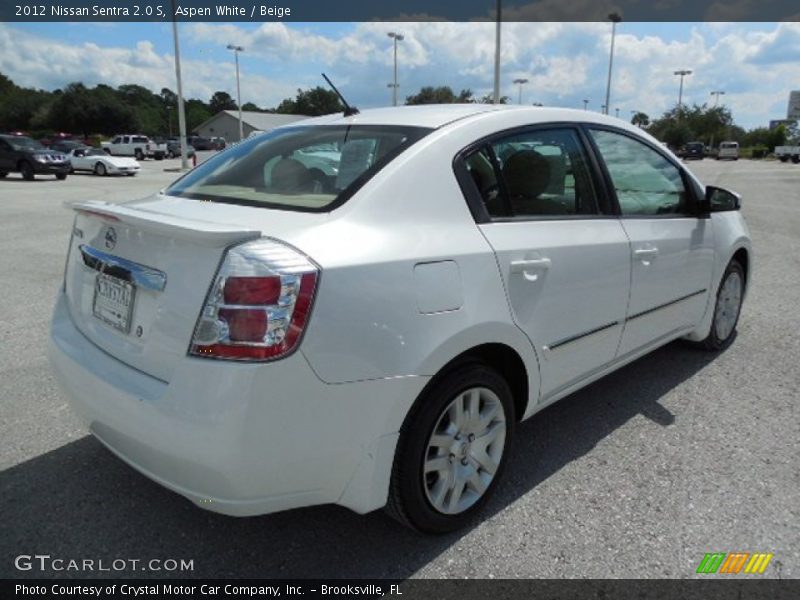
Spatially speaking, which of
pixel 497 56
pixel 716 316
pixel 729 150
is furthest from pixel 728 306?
pixel 729 150

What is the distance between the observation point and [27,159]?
2362 cm

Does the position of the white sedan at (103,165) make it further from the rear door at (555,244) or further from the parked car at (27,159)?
the rear door at (555,244)

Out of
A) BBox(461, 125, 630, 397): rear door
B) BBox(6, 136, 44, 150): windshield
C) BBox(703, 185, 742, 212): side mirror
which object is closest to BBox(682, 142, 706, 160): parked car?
BBox(6, 136, 44, 150): windshield

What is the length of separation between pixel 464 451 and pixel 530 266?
807mm

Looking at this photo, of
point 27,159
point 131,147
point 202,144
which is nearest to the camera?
point 27,159

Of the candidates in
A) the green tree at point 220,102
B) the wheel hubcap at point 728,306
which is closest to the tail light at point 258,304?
the wheel hubcap at point 728,306

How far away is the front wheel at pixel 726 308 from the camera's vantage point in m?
4.41

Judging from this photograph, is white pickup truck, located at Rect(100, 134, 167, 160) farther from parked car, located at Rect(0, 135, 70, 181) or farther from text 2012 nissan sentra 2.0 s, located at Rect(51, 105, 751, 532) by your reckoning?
text 2012 nissan sentra 2.0 s, located at Rect(51, 105, 751, 532)

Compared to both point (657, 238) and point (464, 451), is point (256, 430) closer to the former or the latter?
point (464, 451)

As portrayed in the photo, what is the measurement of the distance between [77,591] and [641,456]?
8.41ft

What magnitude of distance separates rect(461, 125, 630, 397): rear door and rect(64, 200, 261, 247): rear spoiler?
3.29 feet

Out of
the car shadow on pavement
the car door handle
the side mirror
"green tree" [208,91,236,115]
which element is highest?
"green tree" [208,91,236,115]

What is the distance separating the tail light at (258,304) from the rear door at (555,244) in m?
0.89

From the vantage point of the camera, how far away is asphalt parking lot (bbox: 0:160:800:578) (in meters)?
2.35
